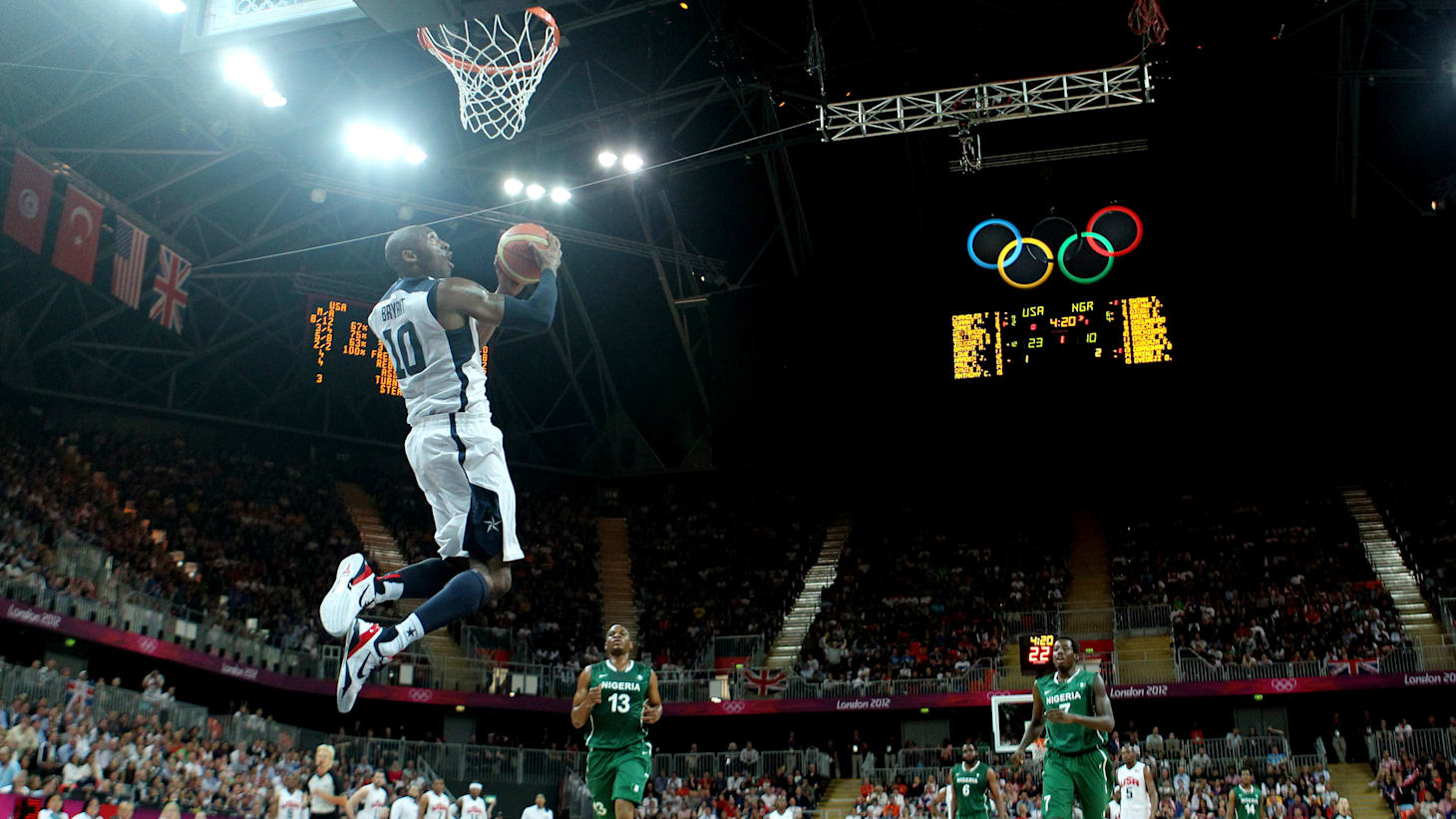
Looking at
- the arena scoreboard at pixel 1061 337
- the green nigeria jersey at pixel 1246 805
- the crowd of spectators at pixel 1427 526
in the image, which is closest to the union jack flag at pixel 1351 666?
the crowd of spectators at pixel 1427 526

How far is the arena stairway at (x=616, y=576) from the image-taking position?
35625 mm

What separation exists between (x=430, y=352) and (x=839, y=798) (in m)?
24.6

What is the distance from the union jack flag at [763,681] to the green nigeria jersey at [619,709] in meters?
22.4

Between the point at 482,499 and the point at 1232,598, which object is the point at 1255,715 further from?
the point at 482,499

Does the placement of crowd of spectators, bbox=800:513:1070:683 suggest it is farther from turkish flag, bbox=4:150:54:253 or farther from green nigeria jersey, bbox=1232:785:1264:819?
turkish flag, bbox=4:150:54:253

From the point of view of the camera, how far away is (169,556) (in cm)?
2828

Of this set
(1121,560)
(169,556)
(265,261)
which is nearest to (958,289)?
(1121,560)

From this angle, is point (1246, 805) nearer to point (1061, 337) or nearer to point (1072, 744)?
point (1072, 744)

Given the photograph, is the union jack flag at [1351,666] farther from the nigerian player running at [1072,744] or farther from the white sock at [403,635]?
the white sock at [403,635]

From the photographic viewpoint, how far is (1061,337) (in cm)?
2977

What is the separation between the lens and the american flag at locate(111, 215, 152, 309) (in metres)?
23.8

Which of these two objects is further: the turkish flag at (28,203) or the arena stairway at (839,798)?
the arena stairway at (839,798)

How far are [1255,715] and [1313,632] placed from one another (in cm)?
243

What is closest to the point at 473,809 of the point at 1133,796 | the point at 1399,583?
the point at 1133,796
